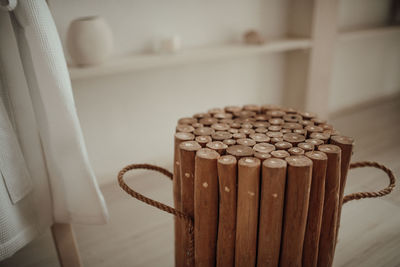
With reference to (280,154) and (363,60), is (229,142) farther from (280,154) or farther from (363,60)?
(363,60)

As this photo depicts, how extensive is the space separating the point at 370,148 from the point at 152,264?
4.53 feet

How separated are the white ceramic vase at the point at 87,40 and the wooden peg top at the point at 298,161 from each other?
33.6 inches

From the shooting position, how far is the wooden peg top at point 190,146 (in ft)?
2.58

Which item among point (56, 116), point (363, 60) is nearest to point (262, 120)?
point (56, 116)

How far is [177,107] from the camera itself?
179 cm

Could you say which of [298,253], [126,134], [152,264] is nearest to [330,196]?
[298,253]

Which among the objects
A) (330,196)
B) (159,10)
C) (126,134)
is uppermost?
(159,10)

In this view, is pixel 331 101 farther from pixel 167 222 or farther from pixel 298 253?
pixel 298 253

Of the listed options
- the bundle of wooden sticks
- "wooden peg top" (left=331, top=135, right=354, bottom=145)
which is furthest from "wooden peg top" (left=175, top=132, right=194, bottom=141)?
"wooden peg top" (left=331, top=135, right=354, bottom=145)

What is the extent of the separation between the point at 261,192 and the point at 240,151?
0.10 meters

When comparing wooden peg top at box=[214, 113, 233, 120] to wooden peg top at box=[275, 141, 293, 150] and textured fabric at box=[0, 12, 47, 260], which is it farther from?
textured fabric at box=[0, 12, 47, 260]

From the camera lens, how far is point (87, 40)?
48.9 inches

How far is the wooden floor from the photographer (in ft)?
3.70

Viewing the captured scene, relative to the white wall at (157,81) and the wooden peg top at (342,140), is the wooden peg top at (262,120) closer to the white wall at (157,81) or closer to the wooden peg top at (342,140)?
the wooden peg top at (342,140)
